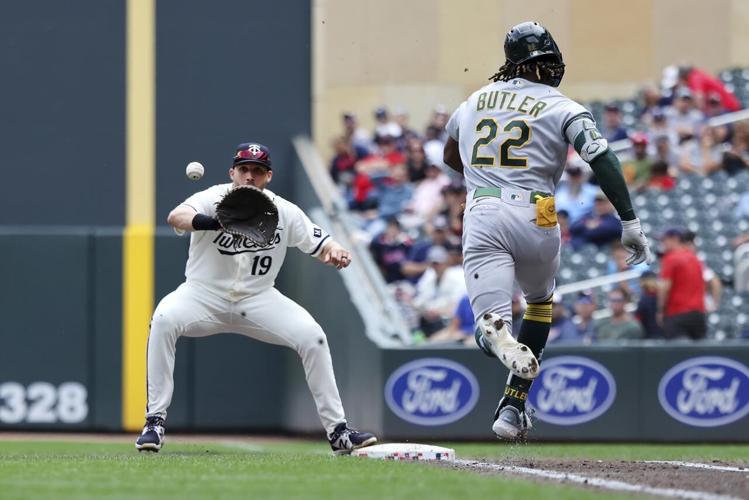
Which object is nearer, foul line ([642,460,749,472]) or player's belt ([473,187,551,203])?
foul line ([642,460,749,472])

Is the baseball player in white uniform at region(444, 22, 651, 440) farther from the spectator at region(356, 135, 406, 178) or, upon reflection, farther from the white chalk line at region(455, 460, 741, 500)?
the spectator at region(356, 135, 406, 178)

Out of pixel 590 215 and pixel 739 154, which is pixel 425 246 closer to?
pixel 590 215

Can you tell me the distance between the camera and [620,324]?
12.3m

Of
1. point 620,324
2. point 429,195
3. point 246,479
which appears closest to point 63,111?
point 429,195

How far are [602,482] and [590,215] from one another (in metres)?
8.30

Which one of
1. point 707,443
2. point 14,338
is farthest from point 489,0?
point 14,338

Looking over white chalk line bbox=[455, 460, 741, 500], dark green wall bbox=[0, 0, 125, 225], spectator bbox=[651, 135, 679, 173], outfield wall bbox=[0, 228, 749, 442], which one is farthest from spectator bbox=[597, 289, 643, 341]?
white chalk line bbox=[455, 460, 741, 500]

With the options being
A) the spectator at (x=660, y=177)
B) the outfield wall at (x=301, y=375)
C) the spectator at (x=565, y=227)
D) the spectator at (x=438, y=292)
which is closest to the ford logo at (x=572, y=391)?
the outfield wall at (x=301, y=375)

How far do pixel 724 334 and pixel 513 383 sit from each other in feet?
19.9

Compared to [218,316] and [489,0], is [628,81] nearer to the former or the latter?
[489,0]

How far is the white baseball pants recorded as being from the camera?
7.74m

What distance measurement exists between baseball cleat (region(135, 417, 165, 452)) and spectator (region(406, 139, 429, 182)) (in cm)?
816

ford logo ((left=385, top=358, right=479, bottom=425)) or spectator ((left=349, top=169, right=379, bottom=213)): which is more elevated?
spectator ((left=349, top=169, right=379, bottom=213))

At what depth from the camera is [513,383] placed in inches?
294
